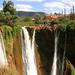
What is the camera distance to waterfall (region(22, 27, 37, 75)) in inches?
1181

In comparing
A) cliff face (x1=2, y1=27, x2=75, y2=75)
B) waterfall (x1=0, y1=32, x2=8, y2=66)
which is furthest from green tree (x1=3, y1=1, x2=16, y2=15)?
waterfall (x1=0, y1=32, x2=8, y2=66)

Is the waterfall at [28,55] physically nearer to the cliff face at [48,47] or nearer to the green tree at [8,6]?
the cliff face at [48,47]

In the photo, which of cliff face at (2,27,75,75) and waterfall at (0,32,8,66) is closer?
waterfall at (0,32,8,66)

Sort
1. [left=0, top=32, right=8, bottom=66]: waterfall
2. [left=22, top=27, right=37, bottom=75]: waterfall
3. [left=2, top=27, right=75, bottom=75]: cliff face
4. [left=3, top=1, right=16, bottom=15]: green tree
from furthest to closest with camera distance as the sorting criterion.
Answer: [left=3, top=1, right=16, bottom=15]: green tree < [left=2, top=27, right=75, bottom=75]: cliff face < [left=22, top=27, right=37, bottom=75]: waterfall < [left=0, top=32, right=8, bottom=66]: waterfall

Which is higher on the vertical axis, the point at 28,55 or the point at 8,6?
the point at 8,6

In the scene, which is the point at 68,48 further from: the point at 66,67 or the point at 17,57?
the point at 17,57

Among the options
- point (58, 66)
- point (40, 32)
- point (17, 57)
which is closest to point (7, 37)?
point (17, 57)

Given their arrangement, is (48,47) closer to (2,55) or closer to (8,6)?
(2,55)

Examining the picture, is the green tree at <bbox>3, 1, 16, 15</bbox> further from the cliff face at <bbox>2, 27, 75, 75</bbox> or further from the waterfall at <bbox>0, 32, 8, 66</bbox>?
the waterfall at <bbox>0, 32, 8, 66</bbox>

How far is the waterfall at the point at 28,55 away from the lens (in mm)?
29991

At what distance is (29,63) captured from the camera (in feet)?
99.7

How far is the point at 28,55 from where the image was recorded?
30.5 metres

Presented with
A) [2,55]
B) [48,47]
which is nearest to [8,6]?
[48,47]

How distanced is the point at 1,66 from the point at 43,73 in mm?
5561
